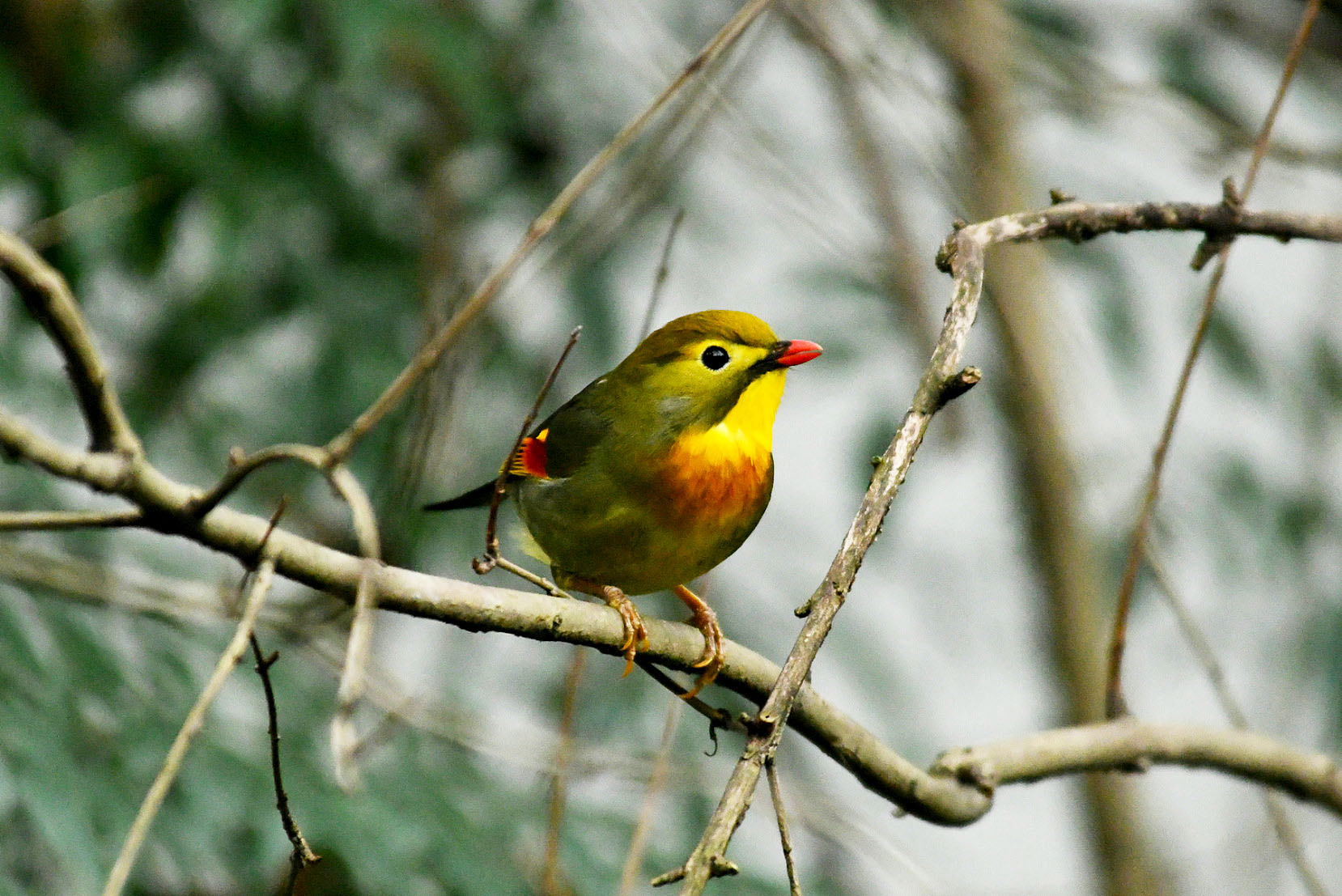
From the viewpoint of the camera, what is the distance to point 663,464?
3.07m

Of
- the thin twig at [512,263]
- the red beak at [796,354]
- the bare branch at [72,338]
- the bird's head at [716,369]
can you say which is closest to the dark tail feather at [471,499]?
the bird's head at [716,369]

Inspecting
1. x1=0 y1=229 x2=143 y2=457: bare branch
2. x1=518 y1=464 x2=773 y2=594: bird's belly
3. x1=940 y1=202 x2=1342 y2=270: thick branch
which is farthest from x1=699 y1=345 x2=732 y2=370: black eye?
x1=0 y1=229 x2=143 y2=457: bare branch

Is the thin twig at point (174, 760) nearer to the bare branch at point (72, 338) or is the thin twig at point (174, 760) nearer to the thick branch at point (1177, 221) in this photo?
the bare branch at point (72, 338)

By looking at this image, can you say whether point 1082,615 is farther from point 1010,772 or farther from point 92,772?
point 92,772

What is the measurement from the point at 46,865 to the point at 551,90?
3.51 meters

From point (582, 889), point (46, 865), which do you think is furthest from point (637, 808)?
point (46, 865)

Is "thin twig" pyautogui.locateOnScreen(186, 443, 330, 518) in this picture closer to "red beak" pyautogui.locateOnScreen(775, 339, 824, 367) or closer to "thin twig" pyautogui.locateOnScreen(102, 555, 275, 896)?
"thin twig" pyautogui.locateOnScreen(102, 555, 275, 896)

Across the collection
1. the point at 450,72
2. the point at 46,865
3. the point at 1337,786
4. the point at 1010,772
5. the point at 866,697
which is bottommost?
the point at 46,865

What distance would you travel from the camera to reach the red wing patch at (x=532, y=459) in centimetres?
326

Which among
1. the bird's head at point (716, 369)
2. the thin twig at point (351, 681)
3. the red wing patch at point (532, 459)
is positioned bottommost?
the thin twig at point (351, 681)

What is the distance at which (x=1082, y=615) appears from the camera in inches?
216

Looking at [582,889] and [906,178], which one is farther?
[906,178]

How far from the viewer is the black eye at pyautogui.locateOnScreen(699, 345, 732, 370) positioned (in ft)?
10.6

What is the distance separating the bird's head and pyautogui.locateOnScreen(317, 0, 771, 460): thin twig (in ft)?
3.07
